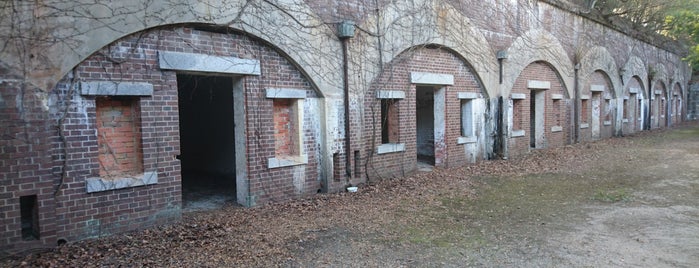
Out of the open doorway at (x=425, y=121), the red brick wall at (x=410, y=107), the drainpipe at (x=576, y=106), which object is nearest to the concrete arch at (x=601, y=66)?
the drainpipe at (x=576, y=106)

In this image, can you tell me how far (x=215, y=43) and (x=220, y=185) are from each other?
4086 mm

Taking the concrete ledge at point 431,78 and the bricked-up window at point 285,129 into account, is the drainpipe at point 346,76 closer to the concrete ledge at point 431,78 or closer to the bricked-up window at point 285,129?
the bricked-up window at point 285,129

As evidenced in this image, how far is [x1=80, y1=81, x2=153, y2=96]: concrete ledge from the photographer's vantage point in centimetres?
554

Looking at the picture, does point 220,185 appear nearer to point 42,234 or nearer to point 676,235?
point 42,234

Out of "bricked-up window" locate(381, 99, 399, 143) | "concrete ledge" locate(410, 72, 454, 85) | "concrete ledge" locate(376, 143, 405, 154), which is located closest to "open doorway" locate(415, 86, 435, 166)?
"concrete ledge" locate(410, 72, 454, 85)

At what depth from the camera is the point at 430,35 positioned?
10773mm

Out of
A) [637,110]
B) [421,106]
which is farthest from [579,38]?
[637,110]

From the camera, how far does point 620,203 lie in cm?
763

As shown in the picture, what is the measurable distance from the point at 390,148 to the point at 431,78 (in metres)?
2.24

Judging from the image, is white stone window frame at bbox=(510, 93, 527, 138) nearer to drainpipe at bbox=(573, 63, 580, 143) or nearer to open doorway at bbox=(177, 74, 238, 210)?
drainpipe at bbox=(573, 63, 580, 143)

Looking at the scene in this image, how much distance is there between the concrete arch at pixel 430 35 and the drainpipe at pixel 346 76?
65 centimetres

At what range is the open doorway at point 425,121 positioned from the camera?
1473 cm

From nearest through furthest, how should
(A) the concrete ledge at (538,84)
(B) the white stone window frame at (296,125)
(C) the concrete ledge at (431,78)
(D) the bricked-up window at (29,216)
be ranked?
(D) the bricked-up window at (29,216) → (B) the white stone window frame at (296,125) → (C) the concrete ledge at (431,78) → (A) the concrete ledge at (538,84)

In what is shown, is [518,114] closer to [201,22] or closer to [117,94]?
[201,22]
